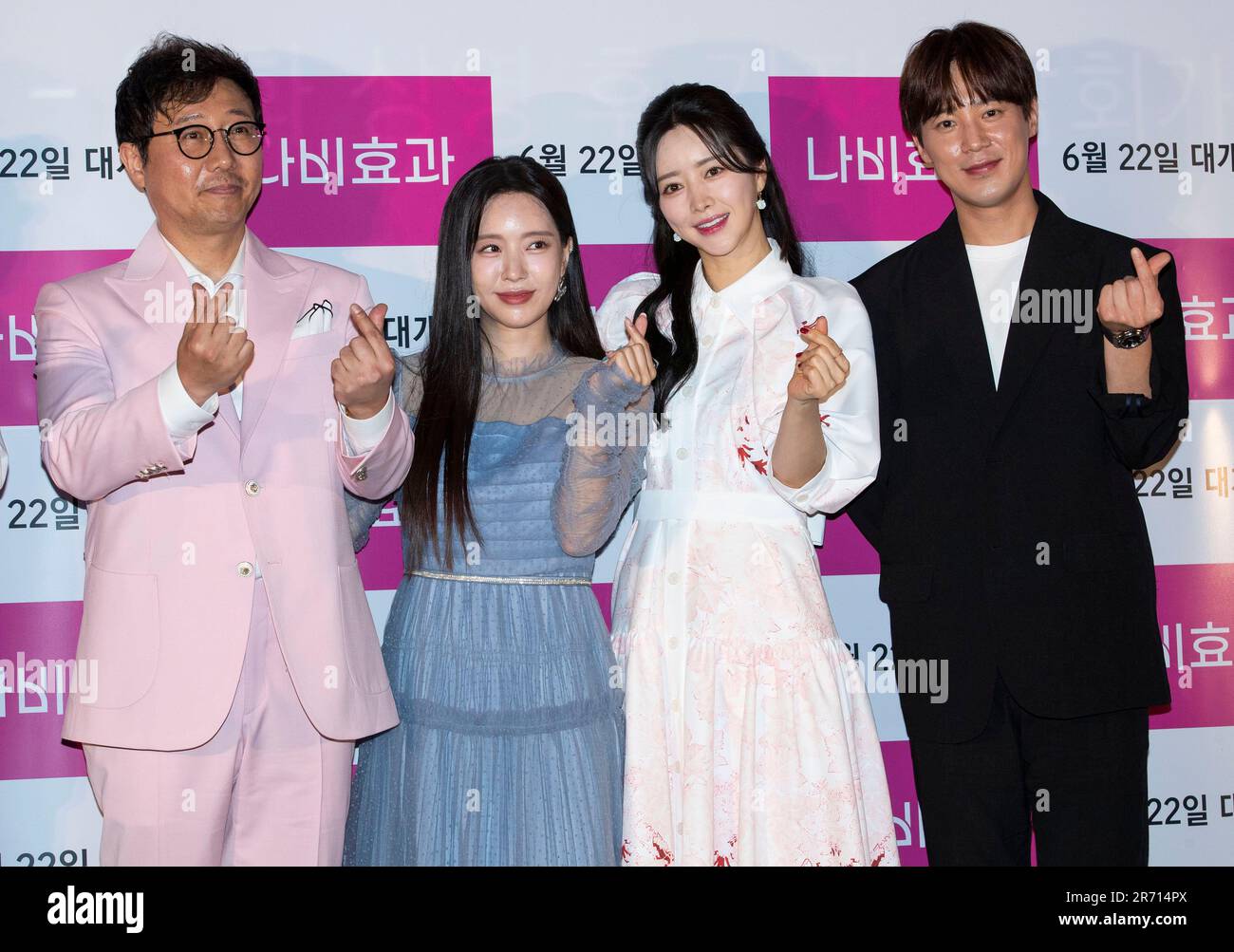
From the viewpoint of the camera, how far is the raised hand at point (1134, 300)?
7.80 feet

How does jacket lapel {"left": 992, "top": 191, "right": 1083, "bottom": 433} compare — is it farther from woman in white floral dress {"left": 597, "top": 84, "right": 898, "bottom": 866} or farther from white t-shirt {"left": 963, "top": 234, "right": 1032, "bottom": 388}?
woman in white floral dress {"left": 597, "top": 84, "right": 898, "bottom": 866}

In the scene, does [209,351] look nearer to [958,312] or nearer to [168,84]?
[168,84]

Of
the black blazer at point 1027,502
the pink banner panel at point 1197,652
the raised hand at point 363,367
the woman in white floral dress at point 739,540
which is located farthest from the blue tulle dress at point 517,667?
the pink banner panel at point 1197,652

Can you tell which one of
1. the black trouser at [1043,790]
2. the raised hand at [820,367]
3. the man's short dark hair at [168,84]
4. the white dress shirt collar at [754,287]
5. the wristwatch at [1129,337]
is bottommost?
the black trouser at [1043,790]

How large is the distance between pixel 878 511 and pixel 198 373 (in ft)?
4.75

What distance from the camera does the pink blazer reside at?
221 cm

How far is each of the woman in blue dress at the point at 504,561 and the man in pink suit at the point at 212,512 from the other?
3.9 inches

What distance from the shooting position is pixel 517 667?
7.78 feet

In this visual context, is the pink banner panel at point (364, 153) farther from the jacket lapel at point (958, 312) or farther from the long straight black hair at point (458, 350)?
the jacket lapel at point (958, 312)

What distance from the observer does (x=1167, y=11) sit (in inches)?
125

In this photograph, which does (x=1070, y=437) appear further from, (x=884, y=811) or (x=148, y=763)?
(x=148, y=763)

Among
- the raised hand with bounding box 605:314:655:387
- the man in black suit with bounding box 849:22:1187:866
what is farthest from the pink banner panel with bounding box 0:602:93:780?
the man in black suit with bounding box 849:22:1187:866

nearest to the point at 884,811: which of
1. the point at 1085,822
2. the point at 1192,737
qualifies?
the point at 1085,822

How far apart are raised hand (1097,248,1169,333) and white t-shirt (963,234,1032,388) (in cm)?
23
